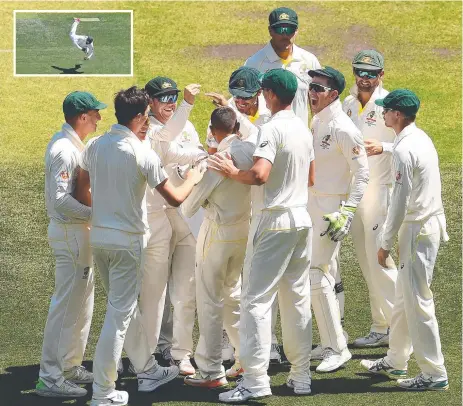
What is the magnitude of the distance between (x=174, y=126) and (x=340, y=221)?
1.52 m

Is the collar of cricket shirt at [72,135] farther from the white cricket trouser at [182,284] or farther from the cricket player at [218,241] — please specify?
the white cricket trouser at [182,284]

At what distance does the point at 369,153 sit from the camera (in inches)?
397

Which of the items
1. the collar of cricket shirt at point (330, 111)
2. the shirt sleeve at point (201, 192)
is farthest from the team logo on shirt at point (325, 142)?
the shirt sleeve at point (201, 192)

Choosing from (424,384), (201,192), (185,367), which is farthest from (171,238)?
(424,384)

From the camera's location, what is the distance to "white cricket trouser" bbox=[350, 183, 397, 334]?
10.3m

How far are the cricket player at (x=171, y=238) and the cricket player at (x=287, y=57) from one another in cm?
128

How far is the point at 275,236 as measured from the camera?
28.8ft

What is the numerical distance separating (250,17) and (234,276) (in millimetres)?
9264

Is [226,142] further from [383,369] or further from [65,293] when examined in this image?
[383,369]

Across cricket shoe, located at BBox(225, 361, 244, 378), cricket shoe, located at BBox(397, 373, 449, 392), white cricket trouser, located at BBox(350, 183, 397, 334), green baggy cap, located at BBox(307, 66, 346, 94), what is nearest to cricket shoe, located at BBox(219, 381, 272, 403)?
cricket shoe, located at BBox(225, 361, 244, 378)

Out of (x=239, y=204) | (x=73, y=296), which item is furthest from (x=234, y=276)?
(x=73, y=296)

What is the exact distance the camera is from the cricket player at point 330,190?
9.62m

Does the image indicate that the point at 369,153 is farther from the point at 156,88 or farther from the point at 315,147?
the point at 156,88

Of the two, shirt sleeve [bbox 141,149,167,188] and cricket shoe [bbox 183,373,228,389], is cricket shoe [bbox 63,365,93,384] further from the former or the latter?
shirt sleeve [bbox 141,149,167,188]
